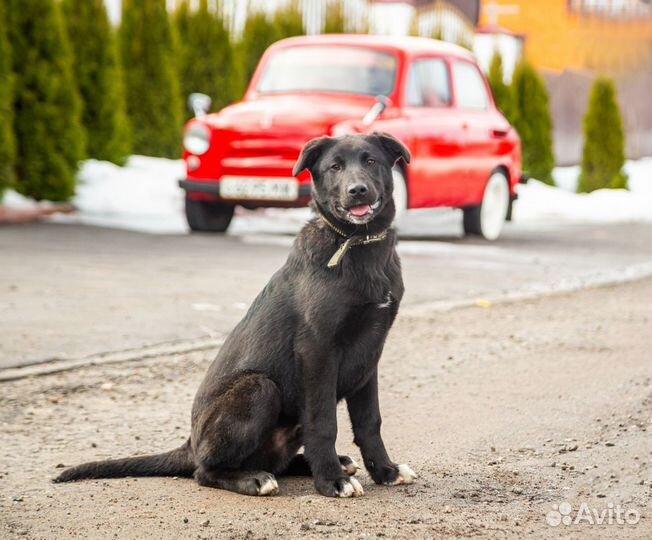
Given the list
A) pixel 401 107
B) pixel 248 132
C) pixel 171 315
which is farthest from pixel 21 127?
pixel 171 315

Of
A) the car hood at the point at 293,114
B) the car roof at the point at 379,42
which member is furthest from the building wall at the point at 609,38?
the car hood at the point at 293,114

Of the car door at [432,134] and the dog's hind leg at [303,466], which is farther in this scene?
the car door at [432,134]

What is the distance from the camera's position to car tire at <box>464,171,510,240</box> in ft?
45.4

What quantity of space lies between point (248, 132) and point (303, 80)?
1217 millimetres

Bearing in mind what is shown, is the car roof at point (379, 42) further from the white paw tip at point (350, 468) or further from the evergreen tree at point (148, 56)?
the white paw tip at point (350, 468)

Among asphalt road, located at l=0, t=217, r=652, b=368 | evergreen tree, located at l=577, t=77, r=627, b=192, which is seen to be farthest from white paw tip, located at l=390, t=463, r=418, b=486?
evergreen tree, located at l=577, t=77, r=627, b=192

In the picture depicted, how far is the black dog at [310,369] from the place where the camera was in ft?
13.1

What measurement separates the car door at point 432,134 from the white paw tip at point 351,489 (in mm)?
8382

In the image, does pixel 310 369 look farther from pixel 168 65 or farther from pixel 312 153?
pixel 168 65

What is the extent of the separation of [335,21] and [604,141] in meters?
6.28

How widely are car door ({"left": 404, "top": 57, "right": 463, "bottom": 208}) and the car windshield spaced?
0.32 metres

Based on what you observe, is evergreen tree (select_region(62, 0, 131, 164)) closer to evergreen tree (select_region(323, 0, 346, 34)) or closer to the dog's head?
evergreen tree (select_region(323, 0, 346, 34))

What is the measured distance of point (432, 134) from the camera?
41.8 ft

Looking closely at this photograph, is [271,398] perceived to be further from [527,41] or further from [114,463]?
[527,41]
